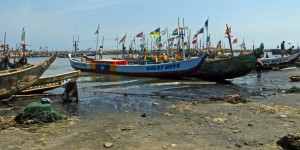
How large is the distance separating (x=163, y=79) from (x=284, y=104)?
47.9ft

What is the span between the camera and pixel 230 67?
81.3ft

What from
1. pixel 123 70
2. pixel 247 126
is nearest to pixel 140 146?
pixel 247 126

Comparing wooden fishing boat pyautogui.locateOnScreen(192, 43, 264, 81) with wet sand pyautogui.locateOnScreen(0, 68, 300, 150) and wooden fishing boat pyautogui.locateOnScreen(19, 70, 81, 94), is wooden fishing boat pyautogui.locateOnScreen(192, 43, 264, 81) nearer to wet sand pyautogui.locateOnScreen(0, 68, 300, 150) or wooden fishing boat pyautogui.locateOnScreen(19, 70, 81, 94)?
wet sand pyautogui.locateOnScreen(0, 68, 300, 150)

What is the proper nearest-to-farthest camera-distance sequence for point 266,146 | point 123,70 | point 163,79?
point 266,146, point 163,79, point 123,70

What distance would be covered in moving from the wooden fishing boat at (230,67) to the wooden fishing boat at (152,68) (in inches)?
45.3

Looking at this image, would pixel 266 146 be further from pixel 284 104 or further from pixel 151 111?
Answer: pixel 284 104

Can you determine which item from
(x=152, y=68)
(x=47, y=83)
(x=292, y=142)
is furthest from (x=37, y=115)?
(x=152, y=68)

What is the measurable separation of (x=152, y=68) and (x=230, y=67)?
605 cm

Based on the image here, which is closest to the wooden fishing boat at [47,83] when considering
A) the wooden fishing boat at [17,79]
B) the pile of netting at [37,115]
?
the wooden fishing boat at [17,79]

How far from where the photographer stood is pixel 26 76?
14562mm

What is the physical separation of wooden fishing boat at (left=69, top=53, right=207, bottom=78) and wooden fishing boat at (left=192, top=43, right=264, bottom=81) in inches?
45.3

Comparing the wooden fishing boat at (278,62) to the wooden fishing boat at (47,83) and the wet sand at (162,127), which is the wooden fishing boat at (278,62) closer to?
the wet sand at (162,127)

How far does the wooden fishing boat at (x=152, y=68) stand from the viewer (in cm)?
2509

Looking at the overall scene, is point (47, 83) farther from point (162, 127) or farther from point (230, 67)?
point (230, 67)
